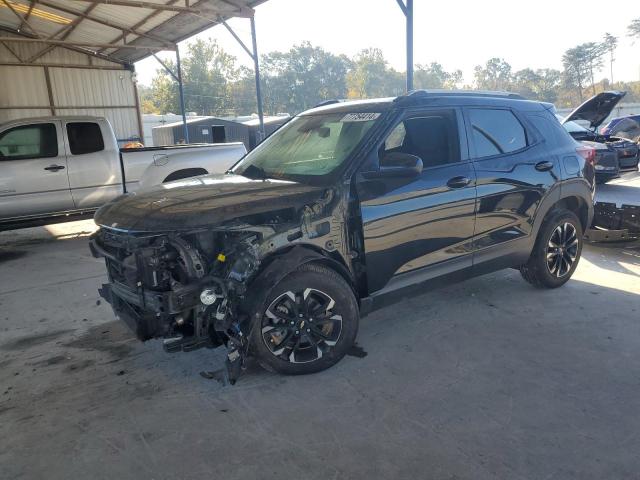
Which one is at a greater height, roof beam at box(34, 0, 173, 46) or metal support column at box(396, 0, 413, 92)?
roof beam at box(34, 0, 173, 46)

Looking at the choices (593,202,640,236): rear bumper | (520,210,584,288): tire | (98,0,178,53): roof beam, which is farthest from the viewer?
(98,0,178,53): roof beam

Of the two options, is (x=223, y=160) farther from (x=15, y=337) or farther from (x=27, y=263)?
(x=15, y=337)

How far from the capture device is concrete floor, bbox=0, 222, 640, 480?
2.60m

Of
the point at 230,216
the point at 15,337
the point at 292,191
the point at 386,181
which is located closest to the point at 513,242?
the point at 386,181

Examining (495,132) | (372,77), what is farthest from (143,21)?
(372,77)

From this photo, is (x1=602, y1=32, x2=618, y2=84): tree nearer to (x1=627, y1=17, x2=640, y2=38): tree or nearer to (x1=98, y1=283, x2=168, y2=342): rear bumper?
(x1=627, y1=17, x2=640, y2=38): tree

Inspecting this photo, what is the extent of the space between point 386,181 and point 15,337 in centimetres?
358

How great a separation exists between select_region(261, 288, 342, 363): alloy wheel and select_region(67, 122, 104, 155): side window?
6491 mm

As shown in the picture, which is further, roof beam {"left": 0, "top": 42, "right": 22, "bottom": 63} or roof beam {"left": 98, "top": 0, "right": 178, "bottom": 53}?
roof beam {"left": 0, "top": 42, "right": 22, "bottom": 63}

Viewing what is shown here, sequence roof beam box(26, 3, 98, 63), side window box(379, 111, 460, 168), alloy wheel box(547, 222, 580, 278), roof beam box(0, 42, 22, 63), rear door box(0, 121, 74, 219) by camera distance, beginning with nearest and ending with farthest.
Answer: side window box(379, 111, 460, 168) < alloy wheel box(547, 222, 580, 278) < rear door box(0, 121, 74, 219) < roof beam box(26, 3, 98, 63) < roof beam box(0, 42, 22, 63)

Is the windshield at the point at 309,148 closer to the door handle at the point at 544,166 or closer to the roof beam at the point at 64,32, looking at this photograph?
the door handle at the point at 544,166

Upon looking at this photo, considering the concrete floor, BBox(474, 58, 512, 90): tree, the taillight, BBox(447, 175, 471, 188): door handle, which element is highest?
BBox(474, 58, 512, 90): tree

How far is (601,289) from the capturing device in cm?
511

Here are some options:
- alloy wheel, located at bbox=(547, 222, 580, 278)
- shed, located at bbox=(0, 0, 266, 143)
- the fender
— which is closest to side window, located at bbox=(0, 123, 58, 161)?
shed, located at bbox=(0, 0, 266, 143)
